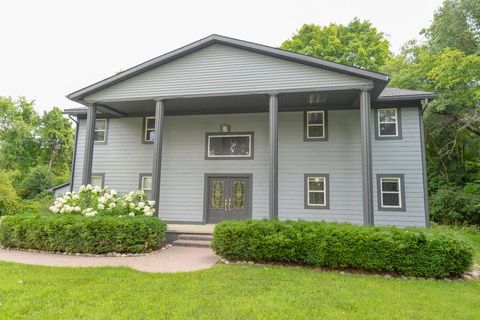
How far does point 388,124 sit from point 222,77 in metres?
5.75

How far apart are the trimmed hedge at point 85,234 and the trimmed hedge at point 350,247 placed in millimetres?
2096

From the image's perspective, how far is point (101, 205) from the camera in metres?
7.91

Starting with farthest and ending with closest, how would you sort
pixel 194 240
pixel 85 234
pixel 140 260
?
pixel 194 240 → pixel 85 234 → pixel 140 260

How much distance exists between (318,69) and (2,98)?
29.2 meters

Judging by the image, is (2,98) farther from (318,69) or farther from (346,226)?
(346,226)

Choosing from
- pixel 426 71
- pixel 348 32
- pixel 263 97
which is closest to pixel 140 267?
pixel 263 97

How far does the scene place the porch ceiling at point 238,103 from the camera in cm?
915

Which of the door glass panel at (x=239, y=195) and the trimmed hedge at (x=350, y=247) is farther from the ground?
the door glass panel at (x=239, y=195)

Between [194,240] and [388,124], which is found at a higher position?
[388,124]

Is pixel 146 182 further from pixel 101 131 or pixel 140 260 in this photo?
pixel 140 260

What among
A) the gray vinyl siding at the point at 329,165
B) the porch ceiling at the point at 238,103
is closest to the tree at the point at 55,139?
the porch ceiling at the point at 238,103

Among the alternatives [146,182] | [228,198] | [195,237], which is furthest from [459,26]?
[146,182]

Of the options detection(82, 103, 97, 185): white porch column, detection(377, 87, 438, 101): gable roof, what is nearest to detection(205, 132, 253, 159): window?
detection(82, 103, 97, 185): white porch column

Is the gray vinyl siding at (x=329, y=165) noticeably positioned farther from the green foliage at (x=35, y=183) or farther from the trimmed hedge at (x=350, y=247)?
the green foliage at (x=35, y=183)
